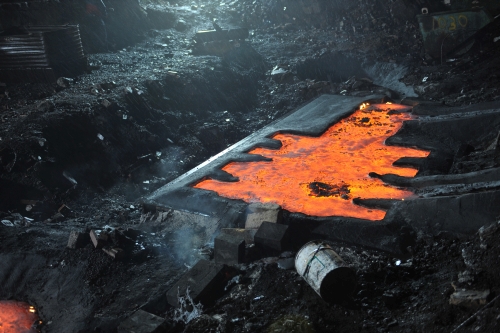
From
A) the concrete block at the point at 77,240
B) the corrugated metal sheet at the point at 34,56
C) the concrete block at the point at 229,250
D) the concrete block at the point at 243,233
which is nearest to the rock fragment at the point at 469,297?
the concrete block at the point at 229,250

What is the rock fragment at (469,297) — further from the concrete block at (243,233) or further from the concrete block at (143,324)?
the concrete block at (143,324)

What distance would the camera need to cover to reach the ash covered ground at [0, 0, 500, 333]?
3.56 metres

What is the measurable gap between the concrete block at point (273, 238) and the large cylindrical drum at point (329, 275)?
0.64 metres

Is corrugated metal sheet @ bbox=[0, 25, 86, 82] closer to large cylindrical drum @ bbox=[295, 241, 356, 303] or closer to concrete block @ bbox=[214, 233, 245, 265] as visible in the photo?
concrete block @ bbox=[214, 233, 245, 265]

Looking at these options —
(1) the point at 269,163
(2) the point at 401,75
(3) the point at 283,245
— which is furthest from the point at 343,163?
(2) the point at 401,75

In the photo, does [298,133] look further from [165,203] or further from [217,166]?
[165,203]

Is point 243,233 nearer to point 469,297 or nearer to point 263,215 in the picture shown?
point 263,215

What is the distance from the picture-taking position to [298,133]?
292 inches

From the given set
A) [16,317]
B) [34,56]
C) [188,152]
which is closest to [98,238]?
[16,317]

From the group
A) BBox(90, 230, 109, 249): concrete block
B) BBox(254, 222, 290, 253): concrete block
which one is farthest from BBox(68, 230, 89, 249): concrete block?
BBox(254, 222, 290, 253): concrete block

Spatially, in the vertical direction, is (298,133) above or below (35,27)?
below

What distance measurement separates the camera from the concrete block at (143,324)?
354 cm

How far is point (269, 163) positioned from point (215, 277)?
2666 mm

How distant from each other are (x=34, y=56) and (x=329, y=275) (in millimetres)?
8506
